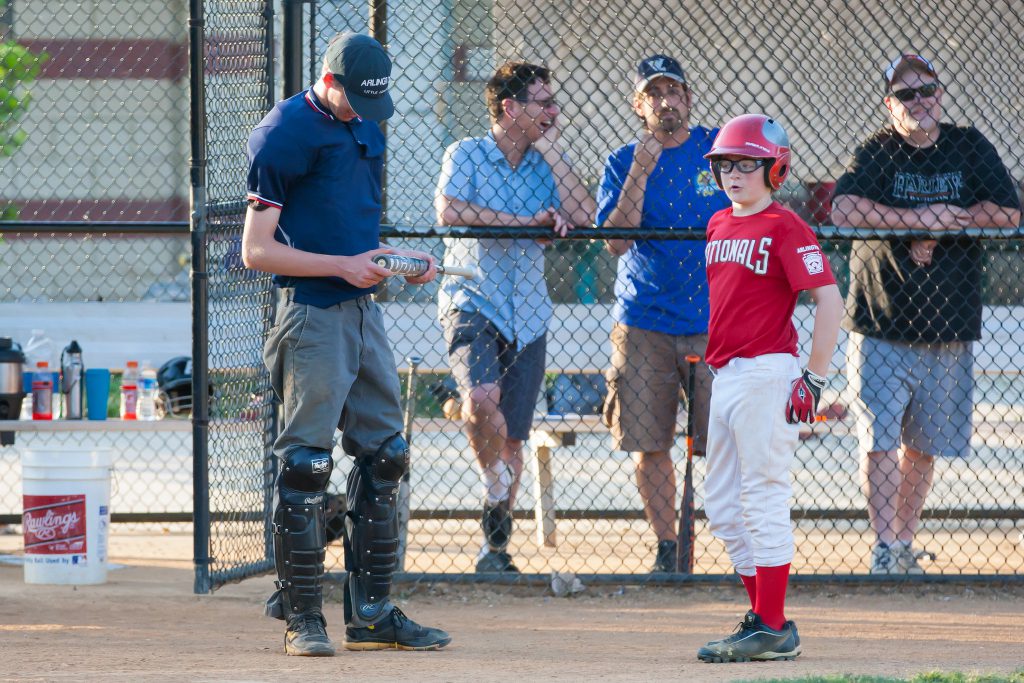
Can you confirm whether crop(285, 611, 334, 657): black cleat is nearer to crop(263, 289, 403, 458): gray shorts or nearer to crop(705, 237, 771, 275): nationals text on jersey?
crop(263, 289, 403, 458): gray shorts

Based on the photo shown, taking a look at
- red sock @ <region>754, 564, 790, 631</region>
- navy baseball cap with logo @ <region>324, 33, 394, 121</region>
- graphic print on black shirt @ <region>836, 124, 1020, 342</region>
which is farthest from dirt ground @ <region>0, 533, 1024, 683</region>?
navy baseball cap with logo @ <region>324, 33, 394, 121</region>

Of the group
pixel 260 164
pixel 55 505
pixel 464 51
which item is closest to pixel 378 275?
pixel 260 164

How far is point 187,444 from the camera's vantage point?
1122 cm

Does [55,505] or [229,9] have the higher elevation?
[229,9]

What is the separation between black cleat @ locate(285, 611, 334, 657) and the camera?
4.04 metres

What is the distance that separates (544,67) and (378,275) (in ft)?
6.18

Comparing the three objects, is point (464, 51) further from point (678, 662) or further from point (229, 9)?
point (678, 662)

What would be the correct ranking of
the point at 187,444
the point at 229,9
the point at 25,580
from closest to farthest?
the point at 229,9, the point at 25,580, the point at 187,444

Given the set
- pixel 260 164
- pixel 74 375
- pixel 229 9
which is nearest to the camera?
pixel 260 164

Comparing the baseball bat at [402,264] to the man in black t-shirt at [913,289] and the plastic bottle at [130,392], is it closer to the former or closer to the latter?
the man in black t-shirt at [913,289]

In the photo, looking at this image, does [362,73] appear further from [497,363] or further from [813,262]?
[497,363]

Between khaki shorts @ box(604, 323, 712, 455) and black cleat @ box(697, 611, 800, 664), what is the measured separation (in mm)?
1480

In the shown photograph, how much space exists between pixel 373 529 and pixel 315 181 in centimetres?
112

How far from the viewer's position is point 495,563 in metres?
5.48
